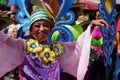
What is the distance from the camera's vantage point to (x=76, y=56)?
178 inches

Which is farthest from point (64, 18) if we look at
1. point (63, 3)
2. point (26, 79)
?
point (26, 79)

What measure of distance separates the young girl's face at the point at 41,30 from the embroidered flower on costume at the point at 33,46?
6 centimetres

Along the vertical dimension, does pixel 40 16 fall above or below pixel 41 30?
above

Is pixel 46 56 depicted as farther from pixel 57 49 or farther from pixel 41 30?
pixel 41 30

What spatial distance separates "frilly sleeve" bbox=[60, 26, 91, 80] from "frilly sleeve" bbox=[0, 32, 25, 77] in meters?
0.47

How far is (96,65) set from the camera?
5.62 metres

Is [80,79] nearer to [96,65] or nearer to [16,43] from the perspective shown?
[16,43]

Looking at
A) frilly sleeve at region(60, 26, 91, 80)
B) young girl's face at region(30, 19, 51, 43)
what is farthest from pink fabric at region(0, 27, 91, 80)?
young girl's face at region(30, 19, 51, 43)

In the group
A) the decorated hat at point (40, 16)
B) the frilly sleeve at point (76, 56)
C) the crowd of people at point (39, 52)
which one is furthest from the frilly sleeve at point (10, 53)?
the frilly sleeve at point (76, 56)

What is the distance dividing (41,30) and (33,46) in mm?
185

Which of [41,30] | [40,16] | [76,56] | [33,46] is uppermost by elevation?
[40,16]

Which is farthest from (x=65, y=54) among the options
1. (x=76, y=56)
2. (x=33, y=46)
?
(x=33, y=46)

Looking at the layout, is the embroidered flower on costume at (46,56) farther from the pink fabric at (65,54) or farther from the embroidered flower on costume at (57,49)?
the pink fabric at (65,54)

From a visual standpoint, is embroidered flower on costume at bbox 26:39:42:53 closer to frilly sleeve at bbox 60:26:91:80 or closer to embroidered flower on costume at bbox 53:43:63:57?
embroidered flower on costume at bbox 53:43:63:57
